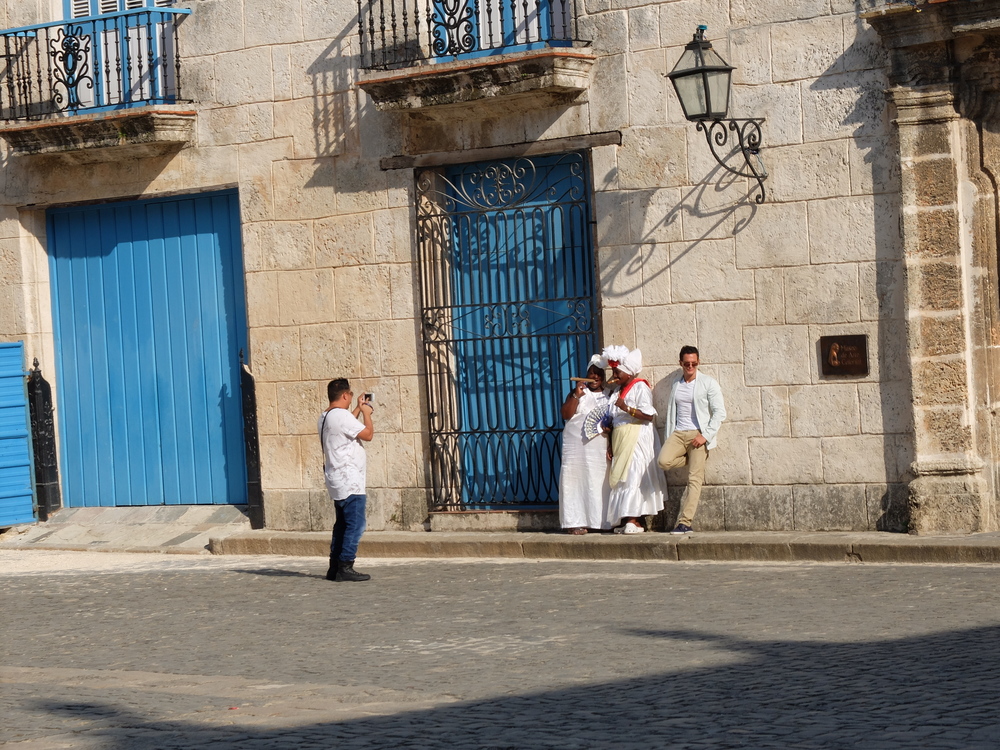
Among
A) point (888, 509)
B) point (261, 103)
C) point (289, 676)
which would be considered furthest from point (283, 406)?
point (289, 676)

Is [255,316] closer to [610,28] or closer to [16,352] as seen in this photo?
[16,352]

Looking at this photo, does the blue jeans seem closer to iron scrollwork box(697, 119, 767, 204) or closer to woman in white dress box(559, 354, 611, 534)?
woman in white dress box(559, 354, 611, 534)

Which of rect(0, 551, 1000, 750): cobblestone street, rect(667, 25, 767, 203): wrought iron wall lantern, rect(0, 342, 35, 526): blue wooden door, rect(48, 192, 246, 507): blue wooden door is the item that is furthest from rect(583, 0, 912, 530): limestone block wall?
rect(0, 342, 35, 526): blue wooden door

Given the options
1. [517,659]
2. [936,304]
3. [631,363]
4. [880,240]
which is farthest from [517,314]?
[517,659]

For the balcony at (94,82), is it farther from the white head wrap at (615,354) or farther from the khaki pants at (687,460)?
the khaki pants at (687,460)

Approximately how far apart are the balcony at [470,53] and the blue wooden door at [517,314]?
78 centimetres

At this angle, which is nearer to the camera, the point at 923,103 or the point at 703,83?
the point at 923,103

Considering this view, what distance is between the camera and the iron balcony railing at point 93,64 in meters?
14.9

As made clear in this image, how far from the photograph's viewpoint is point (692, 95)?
12008 millimetres

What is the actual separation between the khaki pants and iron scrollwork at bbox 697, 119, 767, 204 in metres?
1.96

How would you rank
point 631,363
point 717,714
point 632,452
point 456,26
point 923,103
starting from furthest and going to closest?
point 456,26 < point 631,363 < point 632,452 < point 923,103 < point 717,714

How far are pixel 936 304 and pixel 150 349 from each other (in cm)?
754

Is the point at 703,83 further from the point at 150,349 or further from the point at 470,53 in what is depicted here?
the point at 150,349

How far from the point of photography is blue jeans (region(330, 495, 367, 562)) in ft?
36.7
